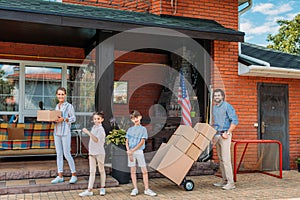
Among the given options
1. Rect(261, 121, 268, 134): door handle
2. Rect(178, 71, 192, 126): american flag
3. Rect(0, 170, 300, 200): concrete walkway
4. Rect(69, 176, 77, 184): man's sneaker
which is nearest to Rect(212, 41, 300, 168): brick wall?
Rect(261, 121, 268, 134): door handle

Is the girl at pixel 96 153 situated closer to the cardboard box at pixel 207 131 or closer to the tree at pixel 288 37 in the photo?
the cardboard box at pixel 207 131

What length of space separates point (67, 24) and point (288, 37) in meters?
22.8

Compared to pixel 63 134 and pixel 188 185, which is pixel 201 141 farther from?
pixel 63 134

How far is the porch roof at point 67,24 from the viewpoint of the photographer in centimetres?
524

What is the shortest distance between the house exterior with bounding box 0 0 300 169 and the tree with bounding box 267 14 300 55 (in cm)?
1735

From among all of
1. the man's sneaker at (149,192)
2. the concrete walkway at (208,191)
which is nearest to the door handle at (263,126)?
the concrete walkway at (208,191)

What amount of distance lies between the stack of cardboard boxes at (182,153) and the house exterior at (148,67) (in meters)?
1.67

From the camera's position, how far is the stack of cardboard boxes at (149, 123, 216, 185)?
5.41 metres

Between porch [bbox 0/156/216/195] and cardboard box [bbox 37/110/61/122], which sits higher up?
cardboard box [bbox 37/110/61/122]

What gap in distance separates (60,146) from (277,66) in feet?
16.1

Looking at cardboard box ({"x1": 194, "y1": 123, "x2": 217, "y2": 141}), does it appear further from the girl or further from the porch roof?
the porch roof

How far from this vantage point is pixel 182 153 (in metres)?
5.45

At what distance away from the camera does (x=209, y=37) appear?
6.37 meters

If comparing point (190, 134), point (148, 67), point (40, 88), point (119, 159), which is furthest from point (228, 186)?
point (40, 88)
